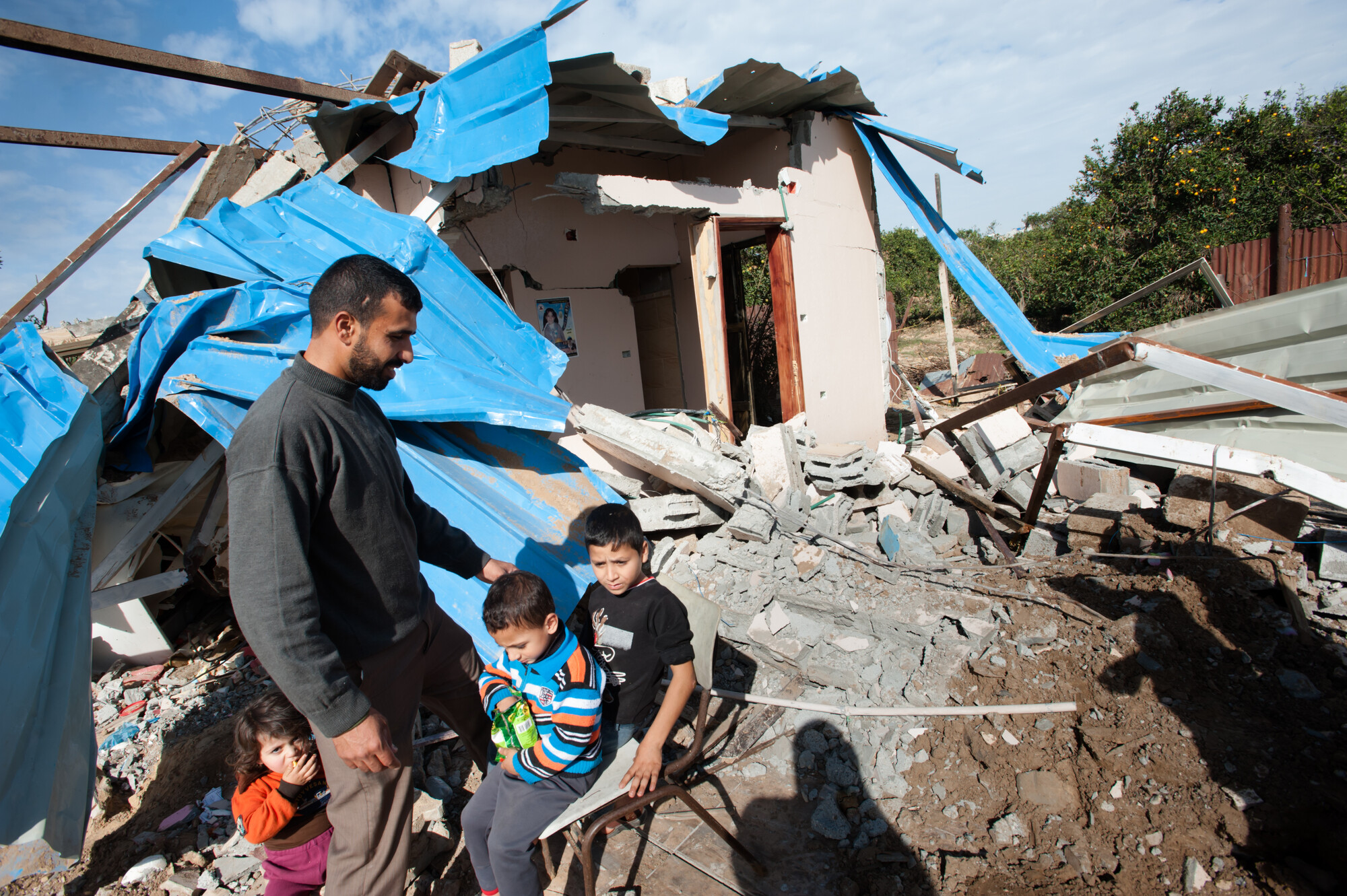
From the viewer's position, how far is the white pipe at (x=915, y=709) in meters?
2.95

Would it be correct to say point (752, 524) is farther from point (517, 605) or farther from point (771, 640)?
point (517, 605)

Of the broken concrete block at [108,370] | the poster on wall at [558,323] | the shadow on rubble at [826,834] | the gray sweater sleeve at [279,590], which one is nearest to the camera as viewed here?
the gray sweater sleeve at [279,590]

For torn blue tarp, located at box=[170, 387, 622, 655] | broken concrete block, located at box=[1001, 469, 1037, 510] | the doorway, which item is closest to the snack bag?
torn blue tarp, located at box=[170, 387, 622, 655]

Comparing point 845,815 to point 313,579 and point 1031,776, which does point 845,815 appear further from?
point 313,579

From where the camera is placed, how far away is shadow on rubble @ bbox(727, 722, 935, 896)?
2.34 m

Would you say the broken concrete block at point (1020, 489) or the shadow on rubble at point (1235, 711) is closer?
the shadow on rubble at point (1235, 711)

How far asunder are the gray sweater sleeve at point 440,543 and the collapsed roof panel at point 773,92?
4788 mm

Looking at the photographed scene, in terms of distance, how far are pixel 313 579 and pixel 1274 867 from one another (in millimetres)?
3256

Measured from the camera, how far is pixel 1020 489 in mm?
5629

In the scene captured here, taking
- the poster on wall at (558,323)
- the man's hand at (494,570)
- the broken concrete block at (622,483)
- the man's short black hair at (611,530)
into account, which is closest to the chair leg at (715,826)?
the man's short black hair at (611,530)

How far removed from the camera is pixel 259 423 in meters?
1.52

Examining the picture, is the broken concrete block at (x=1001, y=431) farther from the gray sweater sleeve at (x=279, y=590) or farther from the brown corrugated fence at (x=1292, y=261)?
the brown corrugated fence at (x=1292, y=261)

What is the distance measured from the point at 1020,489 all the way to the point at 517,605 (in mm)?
5218

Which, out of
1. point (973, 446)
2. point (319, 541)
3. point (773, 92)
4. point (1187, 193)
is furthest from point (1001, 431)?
point (1187, 193)
